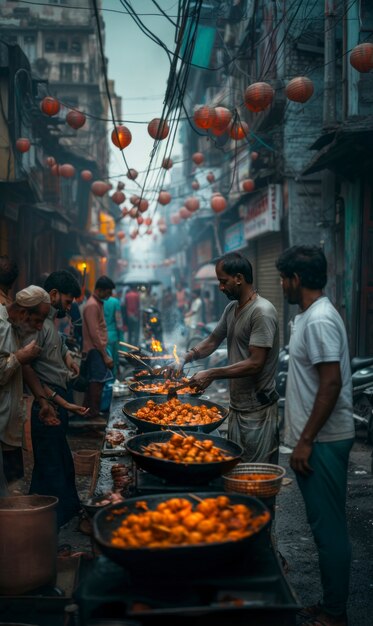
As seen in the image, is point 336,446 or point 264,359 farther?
point 264,359

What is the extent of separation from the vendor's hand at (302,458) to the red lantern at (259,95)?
7.46 m

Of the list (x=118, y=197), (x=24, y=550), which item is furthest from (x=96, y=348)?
(x=118, y=197)

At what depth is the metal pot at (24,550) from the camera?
12.3 feet

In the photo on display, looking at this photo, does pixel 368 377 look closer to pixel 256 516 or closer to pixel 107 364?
pixel 107 364

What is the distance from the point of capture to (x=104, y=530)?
2.68 meters

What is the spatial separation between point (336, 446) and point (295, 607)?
4.61ft

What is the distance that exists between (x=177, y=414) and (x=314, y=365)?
175 centimetres

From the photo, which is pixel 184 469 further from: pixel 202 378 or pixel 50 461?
pixel 50 461

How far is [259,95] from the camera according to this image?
9.23m

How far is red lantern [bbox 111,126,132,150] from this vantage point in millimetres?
10812

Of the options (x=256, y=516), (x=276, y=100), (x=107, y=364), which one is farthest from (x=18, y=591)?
(x=276, y=100)

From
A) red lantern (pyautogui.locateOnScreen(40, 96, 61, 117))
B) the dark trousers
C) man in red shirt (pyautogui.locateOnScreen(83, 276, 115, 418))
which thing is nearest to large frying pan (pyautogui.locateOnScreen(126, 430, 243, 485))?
the dark trousers

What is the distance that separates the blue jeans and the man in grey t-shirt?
0.98m

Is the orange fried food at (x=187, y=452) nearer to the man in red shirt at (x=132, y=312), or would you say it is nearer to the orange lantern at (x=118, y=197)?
the orange lantern at (x=118, y=197)
